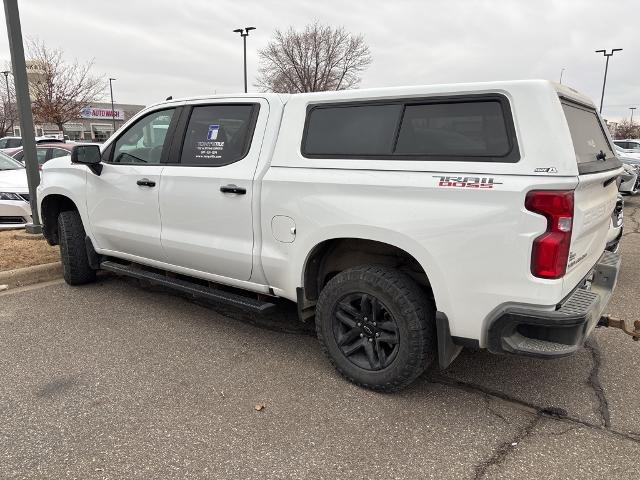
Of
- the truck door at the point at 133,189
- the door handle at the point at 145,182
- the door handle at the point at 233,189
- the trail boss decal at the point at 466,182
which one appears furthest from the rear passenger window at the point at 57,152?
the trail boss decal at the point at 466,182

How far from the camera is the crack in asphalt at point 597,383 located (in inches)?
116

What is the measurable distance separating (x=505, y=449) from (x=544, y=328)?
68cm

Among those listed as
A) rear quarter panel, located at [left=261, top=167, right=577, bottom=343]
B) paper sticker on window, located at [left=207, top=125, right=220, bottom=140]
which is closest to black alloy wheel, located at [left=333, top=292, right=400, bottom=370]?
rear quarter panel, located at [left=261, top=167, right=577, bottom=343]

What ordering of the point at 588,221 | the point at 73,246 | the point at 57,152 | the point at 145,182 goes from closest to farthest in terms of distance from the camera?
1. the point at 588,221
2. the point at 145,182
3. the point at 73,246
4. the point at 57,152

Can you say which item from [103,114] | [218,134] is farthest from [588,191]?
[103,114]

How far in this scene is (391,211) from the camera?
2852 mm

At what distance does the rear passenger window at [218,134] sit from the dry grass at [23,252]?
9.52ft

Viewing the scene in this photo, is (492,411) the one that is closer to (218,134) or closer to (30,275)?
(218,134)

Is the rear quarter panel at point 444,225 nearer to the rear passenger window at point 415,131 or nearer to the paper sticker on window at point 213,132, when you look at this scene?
the rear passenger window at point 415,131

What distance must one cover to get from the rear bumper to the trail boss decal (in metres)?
0.64

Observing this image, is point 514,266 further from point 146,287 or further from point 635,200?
point 635,200

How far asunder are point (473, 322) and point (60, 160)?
4.41 meters

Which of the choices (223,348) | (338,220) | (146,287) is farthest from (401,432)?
(146,287)

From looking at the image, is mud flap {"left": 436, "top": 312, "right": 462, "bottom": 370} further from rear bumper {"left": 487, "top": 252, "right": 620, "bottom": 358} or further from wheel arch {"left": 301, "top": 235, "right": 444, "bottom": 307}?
rear bumper {"left": 487, "top": 252, "right": 620, "bottom": 358}
